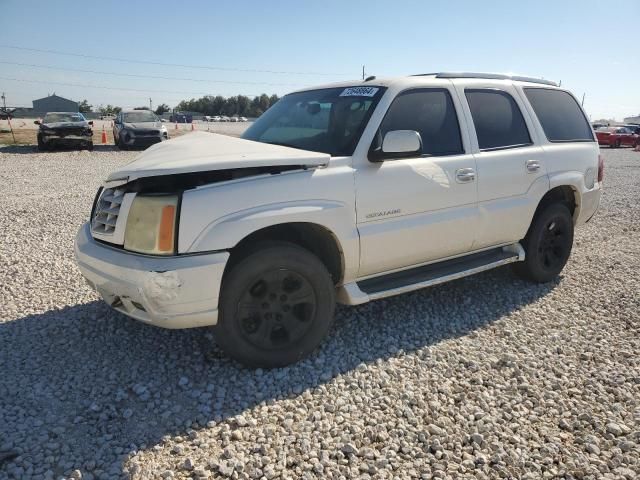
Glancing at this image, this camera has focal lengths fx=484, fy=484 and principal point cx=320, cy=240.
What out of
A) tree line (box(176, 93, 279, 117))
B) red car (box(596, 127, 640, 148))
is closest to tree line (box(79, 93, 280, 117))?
tree line (box(176, 93, 279, 117))

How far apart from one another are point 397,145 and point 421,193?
1.60ft

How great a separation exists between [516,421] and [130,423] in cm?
217

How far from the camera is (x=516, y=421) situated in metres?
2.74

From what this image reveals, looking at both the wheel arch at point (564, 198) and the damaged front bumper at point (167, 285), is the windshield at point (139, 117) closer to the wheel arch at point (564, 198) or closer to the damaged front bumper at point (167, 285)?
the wheel arch at point (564, 198)

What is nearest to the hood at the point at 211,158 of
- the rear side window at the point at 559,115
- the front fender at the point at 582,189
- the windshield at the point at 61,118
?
the rear side window at the point at 559,115

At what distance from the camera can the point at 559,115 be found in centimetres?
493

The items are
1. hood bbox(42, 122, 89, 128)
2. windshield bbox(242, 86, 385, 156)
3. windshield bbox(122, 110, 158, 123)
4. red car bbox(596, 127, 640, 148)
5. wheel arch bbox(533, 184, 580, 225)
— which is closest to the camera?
windshield bbox(242, 86, 385, 156)

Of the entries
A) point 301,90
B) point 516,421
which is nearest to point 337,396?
point 516,421

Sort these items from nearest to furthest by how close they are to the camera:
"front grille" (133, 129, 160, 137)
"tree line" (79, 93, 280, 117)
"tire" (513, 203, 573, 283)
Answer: "tire" (513, 203, 573, 283)
"front grille" (133, 129, 160, 137)
"tree line" (79, 93, 280, 117)

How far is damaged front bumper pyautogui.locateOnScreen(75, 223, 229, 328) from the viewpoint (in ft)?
9.04

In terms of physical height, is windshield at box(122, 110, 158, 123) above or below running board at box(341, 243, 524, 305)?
above

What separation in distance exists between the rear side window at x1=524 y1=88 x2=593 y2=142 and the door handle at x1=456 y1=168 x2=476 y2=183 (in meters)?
1.30

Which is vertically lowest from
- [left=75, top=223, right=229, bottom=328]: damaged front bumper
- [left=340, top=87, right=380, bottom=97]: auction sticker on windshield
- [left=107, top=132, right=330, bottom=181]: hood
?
[left=75, top=223, right=229, bottom=328]: damaged front bumper

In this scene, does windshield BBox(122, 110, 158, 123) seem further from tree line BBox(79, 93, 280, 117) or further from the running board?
tree line BBox(79, 93, 280, 117)
